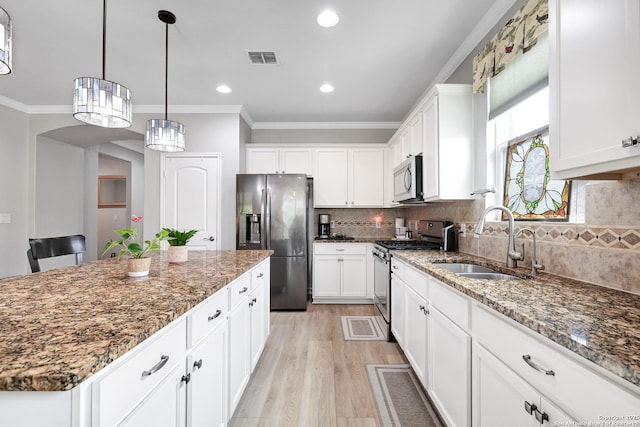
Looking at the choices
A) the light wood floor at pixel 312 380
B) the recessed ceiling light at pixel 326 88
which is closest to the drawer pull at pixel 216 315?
→ the light wood floor at pixel 312 380

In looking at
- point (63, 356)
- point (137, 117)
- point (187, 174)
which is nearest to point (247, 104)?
point (187, 174)

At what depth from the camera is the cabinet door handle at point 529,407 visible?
2.82 feet

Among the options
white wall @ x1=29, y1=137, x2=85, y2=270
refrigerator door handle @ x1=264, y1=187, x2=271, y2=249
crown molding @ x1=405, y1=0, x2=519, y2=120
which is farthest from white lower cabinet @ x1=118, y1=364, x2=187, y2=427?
white wall @ x1=29, y1=137, x2=85, y2=270

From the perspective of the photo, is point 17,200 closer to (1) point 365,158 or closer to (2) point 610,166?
(1) point 365,158

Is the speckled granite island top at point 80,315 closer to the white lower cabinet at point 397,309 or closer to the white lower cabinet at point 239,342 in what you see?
the white lower cabinet at point 239,342

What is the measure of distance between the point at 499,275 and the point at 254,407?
68.3 inches

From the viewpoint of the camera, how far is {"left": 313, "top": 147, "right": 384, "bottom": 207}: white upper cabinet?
14.2 ft

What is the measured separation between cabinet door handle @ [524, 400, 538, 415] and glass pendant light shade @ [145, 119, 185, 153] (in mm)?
2541

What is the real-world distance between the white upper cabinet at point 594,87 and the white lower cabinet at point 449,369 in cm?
85

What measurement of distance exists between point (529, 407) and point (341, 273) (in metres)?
3.17

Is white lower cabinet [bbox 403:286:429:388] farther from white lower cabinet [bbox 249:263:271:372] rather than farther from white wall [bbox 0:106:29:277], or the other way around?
white wall [bbox 0:106:29:277]

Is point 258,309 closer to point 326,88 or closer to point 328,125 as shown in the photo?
point 326,88

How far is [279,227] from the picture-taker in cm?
375

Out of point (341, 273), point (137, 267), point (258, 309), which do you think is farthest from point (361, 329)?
point (137, 267)
